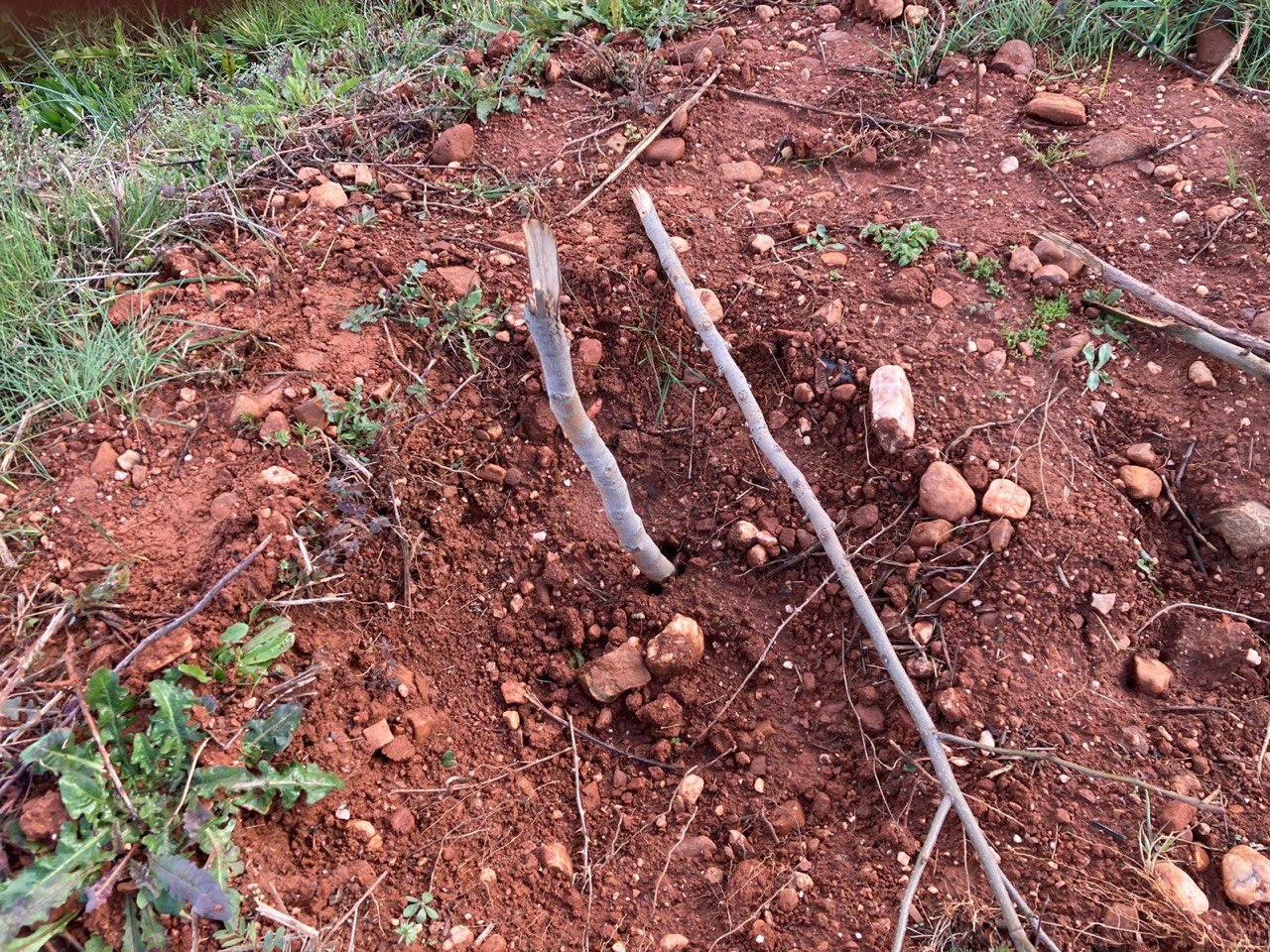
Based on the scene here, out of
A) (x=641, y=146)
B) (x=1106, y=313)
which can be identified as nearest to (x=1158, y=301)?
(x=1106, y=313)

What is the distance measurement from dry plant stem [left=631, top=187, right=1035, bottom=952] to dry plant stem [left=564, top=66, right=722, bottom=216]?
22 centimetres

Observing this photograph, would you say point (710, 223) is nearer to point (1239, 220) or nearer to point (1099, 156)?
point (1099, 156)

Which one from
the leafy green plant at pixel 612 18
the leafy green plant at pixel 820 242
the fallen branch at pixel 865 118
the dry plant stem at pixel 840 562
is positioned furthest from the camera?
the leafy green plant at pixel 612 18

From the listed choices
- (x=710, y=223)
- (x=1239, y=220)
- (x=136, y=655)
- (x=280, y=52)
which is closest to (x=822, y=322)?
(x=710, y=223)

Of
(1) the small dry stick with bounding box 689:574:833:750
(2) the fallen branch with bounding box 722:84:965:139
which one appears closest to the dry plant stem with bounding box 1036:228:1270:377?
(2) the fallen branch with bounding box 722:84:965:139

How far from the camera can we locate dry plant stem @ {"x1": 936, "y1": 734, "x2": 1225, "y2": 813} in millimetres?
1573

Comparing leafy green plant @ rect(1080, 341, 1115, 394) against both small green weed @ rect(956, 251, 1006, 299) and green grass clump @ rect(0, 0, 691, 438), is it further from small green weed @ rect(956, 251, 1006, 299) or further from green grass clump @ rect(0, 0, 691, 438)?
green grass clump @ rect(0, 0, 691, 438)

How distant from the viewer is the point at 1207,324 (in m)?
2.06

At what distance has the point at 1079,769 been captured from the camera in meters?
1.58

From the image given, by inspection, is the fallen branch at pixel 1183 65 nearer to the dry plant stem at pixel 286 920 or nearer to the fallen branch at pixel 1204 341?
the fallen branch at pixel 1204 341

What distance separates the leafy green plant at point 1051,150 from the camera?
2.47 meters

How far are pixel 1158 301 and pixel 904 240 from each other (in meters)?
0.63

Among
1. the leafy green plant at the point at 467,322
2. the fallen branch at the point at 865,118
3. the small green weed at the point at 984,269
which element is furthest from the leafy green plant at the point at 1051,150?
the leafy green plant at the point at 467,322

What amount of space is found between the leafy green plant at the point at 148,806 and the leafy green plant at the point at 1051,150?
2.40 meters
